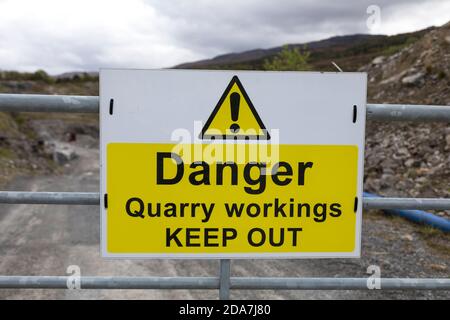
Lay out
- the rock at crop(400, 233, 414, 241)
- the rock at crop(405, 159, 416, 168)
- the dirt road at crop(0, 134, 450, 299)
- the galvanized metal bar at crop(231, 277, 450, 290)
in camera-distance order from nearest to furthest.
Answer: the galvanized metal bar at crop(231, 277, 450, 290), the dirt road at crop(0, 134, 450, 299), the rock at crop(400, 233, 414, 241), the rock at crop(405, 159, 416, 168)

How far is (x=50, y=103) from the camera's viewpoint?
1.83 meters

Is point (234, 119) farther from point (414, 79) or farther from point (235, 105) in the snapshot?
point (414, 79)

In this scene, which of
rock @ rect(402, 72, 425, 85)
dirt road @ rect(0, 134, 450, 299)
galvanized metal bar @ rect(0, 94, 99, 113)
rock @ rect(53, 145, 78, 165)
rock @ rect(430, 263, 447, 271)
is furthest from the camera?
rock @ rect(53, 145, 78, 165)

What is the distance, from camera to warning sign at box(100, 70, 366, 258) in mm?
1860

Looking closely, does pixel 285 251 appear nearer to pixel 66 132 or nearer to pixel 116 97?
pixel 116 97

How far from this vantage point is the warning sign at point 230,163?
6.10ft

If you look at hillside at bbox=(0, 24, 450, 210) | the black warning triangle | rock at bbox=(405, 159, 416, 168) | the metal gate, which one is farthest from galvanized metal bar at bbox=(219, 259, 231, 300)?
rock at bbox=(405, 159, 416, 168)

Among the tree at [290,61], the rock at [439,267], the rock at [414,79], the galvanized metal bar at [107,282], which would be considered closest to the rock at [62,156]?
the rock at [414,79]

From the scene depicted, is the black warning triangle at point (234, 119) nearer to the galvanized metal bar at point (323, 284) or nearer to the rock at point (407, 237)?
the galvanized metal bar at point (323, 284)

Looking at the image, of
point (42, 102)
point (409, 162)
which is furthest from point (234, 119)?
point (409, 162)

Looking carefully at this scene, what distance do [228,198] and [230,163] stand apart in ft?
0.53

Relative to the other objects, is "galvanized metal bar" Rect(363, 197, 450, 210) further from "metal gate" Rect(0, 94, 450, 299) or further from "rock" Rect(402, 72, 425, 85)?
"rock" Rect(402, 72, 425, 85)

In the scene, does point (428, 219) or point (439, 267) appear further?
point (428, 219)

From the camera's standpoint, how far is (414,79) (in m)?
14.5
